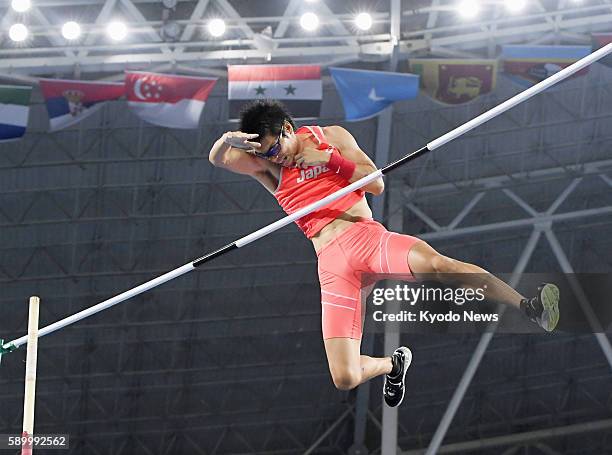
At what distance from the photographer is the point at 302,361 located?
Result: 68.0 feet

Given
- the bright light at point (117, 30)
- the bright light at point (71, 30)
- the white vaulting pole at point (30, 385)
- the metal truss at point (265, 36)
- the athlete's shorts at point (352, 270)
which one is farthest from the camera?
the metal truss at point (265, 36)

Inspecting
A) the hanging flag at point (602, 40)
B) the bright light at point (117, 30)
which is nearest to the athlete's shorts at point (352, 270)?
Result: the hanging flag at point (602, 40)

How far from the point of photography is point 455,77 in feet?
46.4

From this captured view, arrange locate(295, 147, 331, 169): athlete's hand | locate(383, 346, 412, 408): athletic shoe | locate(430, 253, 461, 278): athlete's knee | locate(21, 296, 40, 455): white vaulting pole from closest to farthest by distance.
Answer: locate(21, 296, 40, 455): white vaulting pole < locate(430, 253, 461, 278): athlete's knee < locate(295, 147, 331, 169): athlete's hand < locate(383, 346, 412, 408): athletic shoe

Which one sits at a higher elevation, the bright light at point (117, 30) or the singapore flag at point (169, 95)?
the bright light at point (117, 30)

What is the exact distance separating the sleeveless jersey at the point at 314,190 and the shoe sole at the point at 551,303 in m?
1.29

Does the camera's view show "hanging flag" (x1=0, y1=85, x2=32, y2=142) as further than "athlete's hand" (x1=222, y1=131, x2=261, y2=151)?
Yes

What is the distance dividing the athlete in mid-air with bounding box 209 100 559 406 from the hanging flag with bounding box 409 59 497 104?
7358mm

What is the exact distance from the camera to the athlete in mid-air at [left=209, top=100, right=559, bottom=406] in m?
6.44

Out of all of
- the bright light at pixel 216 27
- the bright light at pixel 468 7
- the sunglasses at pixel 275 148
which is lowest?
the sunglasses at pixel 275 148

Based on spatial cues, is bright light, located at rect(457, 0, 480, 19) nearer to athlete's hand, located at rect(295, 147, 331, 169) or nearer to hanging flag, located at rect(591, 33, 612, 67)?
hanging flag, located at rect(591, 33, 612, 67)

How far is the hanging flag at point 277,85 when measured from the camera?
13922mm

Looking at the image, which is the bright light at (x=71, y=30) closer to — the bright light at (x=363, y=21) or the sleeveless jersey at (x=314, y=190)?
the bright light at (x=363, y=21)

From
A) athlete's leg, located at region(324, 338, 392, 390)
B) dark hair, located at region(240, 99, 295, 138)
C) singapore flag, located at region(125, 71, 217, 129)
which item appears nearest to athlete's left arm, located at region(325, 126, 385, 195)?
dark hair, located at region(240, 99, 295, 138)
